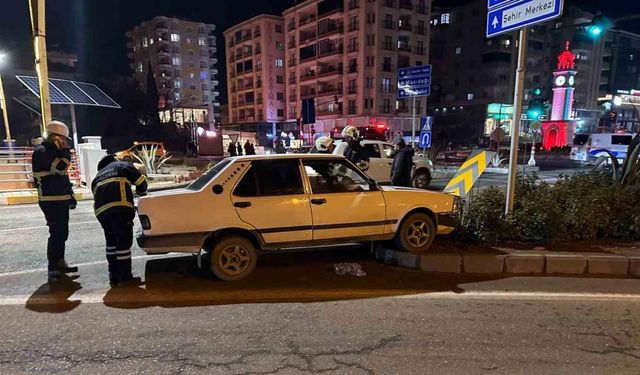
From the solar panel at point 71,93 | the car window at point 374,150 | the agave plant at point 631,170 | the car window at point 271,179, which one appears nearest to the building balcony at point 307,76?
the solar panel at point 71,93

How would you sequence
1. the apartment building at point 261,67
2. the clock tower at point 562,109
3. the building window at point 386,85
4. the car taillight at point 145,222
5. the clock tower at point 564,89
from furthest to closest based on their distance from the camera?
the apartment building at point 261,67, the building window at point 386,85, the clock tower at point 564,89, the clock tower at point 562,109, the car taillight at point 145,222

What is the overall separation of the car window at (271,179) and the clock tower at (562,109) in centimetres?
4038

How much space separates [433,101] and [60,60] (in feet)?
188

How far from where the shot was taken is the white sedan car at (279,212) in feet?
15.6

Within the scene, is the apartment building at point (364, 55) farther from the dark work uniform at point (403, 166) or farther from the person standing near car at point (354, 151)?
the dark work uniform at point (403, 166)

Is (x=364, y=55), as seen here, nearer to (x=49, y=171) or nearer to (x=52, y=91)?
(x=52, y=91)

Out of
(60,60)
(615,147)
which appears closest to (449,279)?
(615,147)

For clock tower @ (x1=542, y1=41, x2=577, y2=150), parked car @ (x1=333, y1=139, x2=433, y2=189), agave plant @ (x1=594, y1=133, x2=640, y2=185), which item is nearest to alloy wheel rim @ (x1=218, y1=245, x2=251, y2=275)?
agave plant @ (x1=594, y1=133, x2=640, y2=185)

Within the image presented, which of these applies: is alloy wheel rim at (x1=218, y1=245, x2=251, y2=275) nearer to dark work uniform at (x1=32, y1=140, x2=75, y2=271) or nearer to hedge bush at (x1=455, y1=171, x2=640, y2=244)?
dark work uniform at (x1=32, y1=140, x2=75, y2=271)

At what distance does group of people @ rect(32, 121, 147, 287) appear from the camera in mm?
4859

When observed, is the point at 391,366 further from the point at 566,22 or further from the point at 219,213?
the point at 566,22

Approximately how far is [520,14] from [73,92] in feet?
62.9

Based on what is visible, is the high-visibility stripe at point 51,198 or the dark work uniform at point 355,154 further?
the dark work uniform at point 355,154

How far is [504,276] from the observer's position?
5.29 m
